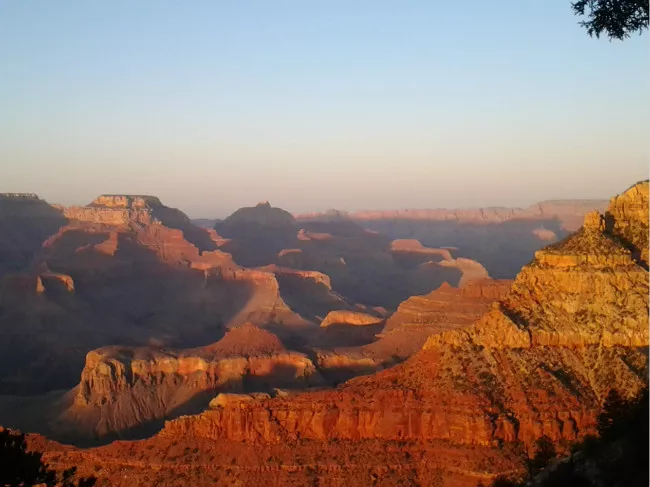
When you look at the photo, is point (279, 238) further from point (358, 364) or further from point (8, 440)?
point (8, 440)

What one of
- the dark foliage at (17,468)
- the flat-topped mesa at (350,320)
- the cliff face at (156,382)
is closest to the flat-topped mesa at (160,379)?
the cliff face at (156,382)

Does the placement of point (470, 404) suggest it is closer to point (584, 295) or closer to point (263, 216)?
point (584, 295)

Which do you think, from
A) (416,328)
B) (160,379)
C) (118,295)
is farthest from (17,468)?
(118,295)

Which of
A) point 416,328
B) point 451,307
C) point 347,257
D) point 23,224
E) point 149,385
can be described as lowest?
point 149,385

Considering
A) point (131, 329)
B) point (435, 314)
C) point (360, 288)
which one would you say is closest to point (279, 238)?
point (360, 288)

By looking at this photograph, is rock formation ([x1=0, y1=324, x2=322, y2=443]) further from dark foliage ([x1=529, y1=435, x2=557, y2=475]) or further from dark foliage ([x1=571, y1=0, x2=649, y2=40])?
dark foliage ([x1=571, y1=0, x2=649, y2=40])

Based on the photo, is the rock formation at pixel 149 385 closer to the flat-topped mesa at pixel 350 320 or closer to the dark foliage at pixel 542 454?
the flat-topped mesa at pixel 350 320
